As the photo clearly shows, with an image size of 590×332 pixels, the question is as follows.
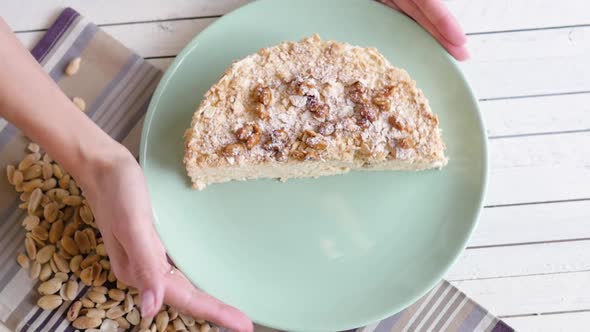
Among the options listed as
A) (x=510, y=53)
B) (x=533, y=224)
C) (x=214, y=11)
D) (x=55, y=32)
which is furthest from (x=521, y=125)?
(x=55, y=32)

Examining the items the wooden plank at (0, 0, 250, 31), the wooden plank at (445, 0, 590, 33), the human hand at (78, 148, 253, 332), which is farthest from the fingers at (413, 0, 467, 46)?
the human hand at (78, 148, 253, 332)

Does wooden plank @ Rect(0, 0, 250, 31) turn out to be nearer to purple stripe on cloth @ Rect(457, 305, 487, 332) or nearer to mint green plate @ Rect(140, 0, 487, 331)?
mint green plate @ Rect(140, 0, 487, 331)

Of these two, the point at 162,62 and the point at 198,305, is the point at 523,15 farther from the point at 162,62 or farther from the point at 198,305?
the point at 198,305

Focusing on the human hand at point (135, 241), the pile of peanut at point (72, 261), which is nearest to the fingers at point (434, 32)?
the human hand at point (135, 241)

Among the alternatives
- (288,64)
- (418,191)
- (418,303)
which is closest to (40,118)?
(288,64)

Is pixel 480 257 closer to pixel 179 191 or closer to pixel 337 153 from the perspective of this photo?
pixel 337 153
